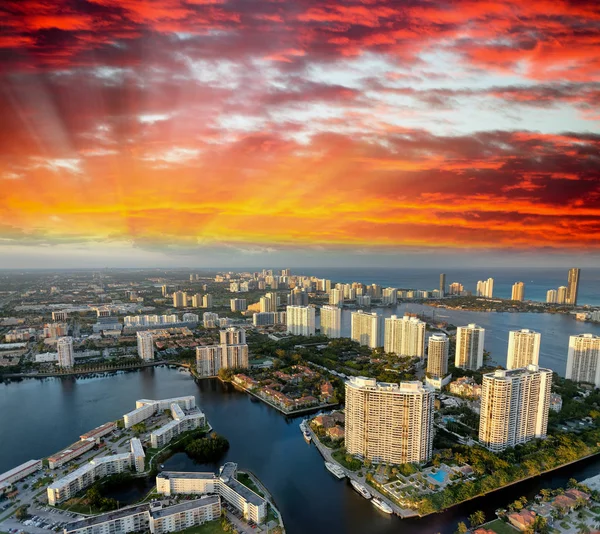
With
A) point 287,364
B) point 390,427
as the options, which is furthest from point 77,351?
point 390,427

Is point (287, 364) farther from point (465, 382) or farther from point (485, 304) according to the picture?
point (485, 304)

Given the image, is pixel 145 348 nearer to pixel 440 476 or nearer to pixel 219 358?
pixel 219 358

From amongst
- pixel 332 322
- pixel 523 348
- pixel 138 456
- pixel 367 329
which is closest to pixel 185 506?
pixel 138 456

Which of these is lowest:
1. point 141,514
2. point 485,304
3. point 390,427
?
point 485,304

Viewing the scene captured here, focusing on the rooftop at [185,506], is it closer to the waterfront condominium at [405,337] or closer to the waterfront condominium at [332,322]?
the waterfront condominium at [405,337]

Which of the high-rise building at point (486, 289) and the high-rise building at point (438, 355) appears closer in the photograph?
the high-rise building at point (438, 355)

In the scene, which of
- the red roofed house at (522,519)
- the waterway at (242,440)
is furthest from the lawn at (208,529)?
the red roofed house at (522,519)
